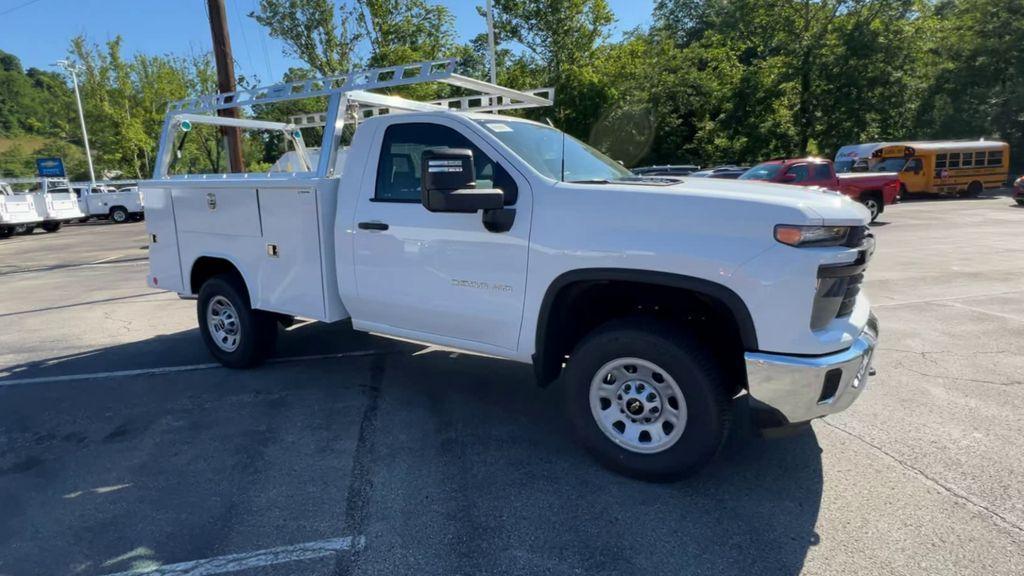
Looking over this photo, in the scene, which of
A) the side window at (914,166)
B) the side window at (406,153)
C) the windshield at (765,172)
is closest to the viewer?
the side window at (406,153)

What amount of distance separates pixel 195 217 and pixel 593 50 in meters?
26.8

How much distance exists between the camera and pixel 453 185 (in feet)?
11.2

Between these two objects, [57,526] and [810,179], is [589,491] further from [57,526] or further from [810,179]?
[810,179]

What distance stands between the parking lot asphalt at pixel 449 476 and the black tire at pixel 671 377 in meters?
0.16

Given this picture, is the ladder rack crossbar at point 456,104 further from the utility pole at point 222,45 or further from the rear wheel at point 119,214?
the rear wheel at point 119,214

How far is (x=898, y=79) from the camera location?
30938 millimetres

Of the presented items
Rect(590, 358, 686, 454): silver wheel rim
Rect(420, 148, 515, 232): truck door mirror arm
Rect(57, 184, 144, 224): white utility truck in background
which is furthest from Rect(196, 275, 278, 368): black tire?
Rect(57, 184, 144, 224): white utility truck in background

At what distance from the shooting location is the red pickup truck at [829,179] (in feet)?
53.0

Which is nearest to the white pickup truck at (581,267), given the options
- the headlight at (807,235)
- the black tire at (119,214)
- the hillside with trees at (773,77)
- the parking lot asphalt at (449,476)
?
the headlight at (807,235)

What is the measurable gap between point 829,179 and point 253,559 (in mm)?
16984

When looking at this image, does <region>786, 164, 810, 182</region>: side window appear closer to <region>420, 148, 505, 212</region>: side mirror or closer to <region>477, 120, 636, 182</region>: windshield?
<region>477, 120, 636, 182</region>: windshield

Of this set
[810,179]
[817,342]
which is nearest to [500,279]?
[817,342]

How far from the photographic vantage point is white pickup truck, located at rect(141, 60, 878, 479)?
9.78 ft

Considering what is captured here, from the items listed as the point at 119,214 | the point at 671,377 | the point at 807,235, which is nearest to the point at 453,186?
the point at 671,377
